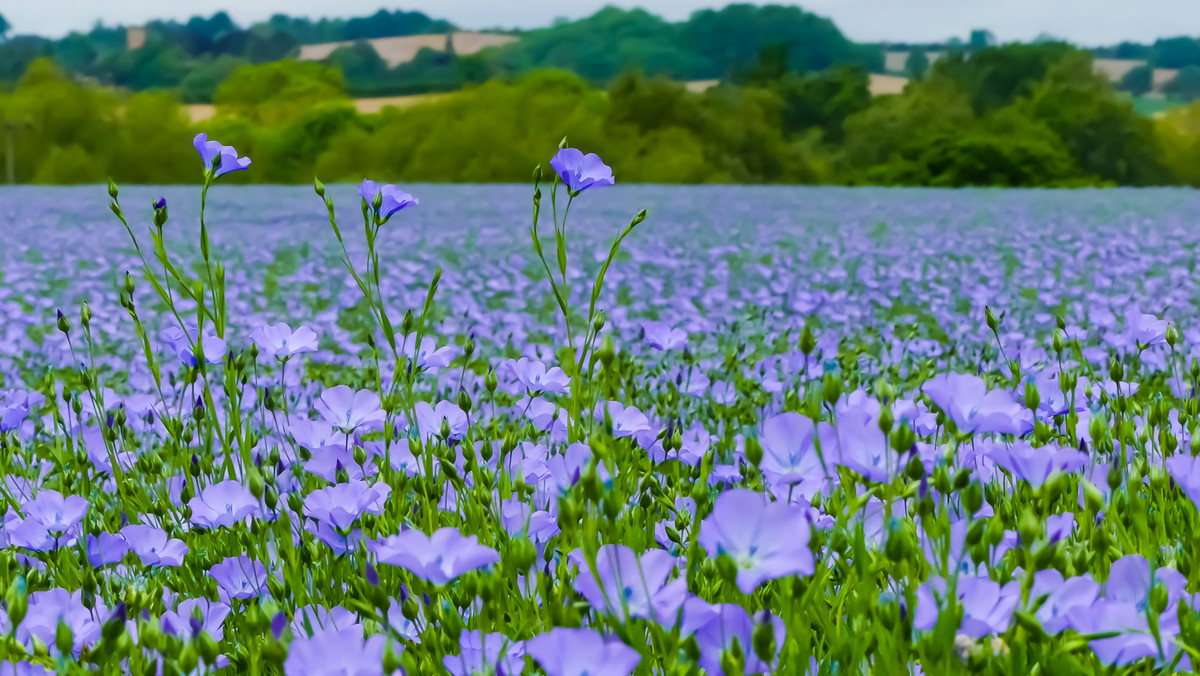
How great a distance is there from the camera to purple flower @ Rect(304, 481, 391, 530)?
4.38 ft

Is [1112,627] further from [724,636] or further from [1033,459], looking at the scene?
[724,636]

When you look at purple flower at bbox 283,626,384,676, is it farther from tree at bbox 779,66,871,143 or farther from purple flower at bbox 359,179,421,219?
tree at bbox 779,66,871,143

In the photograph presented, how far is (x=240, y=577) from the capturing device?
1.41 meters

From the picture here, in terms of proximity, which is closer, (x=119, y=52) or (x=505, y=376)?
(x=505, y=376)

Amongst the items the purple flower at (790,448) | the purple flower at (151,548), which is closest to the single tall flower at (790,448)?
the purple flower at (790,448)

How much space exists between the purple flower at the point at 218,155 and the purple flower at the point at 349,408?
1.19 feet

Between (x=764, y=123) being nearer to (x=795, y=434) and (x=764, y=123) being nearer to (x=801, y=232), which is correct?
(x=801, y=232)

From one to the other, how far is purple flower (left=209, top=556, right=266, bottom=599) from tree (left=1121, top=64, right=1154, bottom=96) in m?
54.1

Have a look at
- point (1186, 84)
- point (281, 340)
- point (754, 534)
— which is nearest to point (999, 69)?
point (1186, 84)

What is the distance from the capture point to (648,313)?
4938 mm

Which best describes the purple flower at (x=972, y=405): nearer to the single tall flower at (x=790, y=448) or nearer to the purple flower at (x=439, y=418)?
the single tall flower at (x=790, y=448)

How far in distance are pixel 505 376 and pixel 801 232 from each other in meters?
5.60

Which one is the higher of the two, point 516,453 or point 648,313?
point 516,453

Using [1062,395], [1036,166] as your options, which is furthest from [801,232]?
[1036,166]
